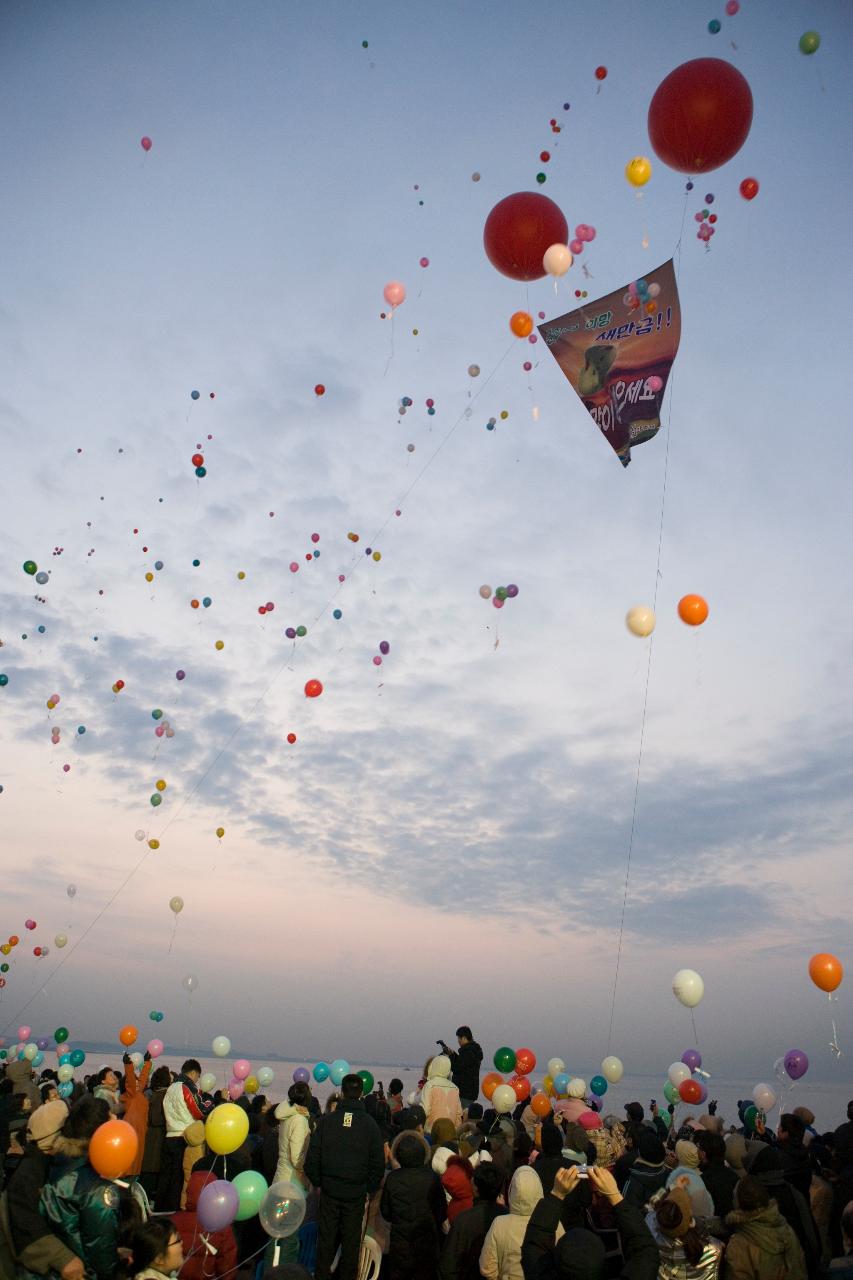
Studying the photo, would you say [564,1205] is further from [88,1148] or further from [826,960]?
[826,960]

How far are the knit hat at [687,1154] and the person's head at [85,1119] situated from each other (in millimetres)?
3272

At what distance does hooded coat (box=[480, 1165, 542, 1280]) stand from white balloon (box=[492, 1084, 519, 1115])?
3.75 m

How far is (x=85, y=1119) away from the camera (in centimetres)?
351

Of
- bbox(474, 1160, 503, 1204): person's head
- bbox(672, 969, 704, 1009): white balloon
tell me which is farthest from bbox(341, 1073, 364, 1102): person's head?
bbox(672, 969, 704, 1009): white balloon

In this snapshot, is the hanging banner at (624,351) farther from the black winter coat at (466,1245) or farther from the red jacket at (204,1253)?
the red jacket at (204,1253)

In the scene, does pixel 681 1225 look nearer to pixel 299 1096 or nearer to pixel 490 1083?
pixel 299 1096

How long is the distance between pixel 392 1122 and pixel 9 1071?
3.42 metres

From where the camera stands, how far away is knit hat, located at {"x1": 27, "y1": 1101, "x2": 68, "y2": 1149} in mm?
3533

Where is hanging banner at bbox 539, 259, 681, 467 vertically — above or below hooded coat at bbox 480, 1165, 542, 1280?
above

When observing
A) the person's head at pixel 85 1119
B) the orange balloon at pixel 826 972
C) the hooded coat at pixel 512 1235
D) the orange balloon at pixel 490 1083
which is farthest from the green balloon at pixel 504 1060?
the person's head at pixel 85 1119

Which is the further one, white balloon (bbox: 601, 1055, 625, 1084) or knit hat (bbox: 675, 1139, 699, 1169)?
white balloon (bbox: 601, 1055, 625, 1084)

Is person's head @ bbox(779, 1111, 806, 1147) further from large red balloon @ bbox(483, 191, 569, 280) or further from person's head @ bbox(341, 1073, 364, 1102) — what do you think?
large red balloon @ bbox(483, 191, 569, 280)

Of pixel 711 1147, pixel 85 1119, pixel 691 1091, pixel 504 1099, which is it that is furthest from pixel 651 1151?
pixel 691 1091

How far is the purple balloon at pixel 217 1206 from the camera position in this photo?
4.14 metres
